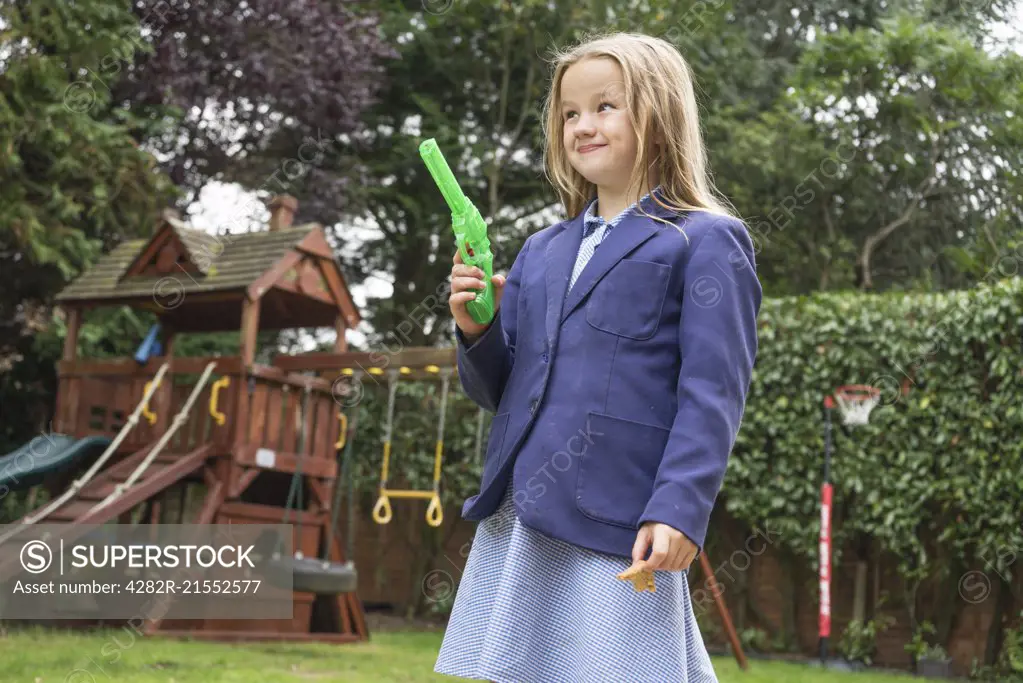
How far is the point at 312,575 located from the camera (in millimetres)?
6598

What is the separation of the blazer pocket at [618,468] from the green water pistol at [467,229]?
0.26m

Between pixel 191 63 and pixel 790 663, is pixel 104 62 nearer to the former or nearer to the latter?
pixel 191 63

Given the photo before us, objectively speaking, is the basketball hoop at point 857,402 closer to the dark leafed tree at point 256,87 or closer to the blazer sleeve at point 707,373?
the dark leafed tree at point 256,87

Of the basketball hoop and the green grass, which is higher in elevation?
the basketball hoop

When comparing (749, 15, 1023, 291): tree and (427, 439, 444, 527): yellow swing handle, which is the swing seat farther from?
(749, 15, 1023, 291): tree

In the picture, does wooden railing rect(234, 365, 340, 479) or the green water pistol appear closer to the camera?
the green water pistol

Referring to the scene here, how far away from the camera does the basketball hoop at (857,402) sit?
747 cm

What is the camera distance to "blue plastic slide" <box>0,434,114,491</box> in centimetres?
705

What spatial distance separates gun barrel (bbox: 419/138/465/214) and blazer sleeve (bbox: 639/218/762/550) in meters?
0.37

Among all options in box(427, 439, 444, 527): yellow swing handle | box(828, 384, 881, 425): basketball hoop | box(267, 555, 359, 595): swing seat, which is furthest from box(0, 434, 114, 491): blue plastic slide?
box(828, 384, 881, 425): basketball hoop

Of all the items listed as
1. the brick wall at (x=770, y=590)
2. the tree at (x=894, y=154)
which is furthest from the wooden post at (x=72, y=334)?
the tree at (x=894, y=154)

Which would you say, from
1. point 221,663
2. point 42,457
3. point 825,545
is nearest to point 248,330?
point 42,457

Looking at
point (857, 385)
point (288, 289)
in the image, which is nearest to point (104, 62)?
point (288, 289)

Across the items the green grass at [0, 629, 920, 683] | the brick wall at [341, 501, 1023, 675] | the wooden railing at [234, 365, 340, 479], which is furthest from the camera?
the brick wall at [341, 501, 1023, 675]
